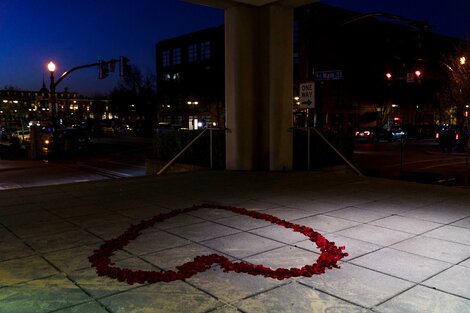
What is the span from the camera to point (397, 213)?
7637 mm

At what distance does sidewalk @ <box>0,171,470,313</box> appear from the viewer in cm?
409

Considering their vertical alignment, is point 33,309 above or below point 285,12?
below

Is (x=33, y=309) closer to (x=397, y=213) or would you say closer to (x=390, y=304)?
(x=390, y=304)

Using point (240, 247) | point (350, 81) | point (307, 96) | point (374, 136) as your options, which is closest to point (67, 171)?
point (307, 96)

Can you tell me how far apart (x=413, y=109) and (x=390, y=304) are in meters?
65.8

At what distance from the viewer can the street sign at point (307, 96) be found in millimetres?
13109

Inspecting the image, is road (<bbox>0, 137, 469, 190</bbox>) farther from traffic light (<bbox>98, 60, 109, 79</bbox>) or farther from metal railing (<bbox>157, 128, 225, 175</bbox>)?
traffic light (<bbox>98, 60, 109, 79</bbox>)

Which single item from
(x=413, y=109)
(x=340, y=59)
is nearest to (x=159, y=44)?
(x=340, y=59)

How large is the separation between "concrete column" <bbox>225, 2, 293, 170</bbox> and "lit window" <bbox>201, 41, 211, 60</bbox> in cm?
6063

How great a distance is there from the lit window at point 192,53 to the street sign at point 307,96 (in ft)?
212

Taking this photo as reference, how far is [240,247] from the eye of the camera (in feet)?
18.7

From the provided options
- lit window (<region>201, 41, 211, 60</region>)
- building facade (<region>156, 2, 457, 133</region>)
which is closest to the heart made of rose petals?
building facade (<region>156, 2, 457, 133</region>)

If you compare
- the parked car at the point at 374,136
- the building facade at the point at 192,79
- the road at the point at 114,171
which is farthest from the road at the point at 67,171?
the building facade at the point at 192,79

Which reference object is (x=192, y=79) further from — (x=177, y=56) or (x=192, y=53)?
(x=177, y=56)
